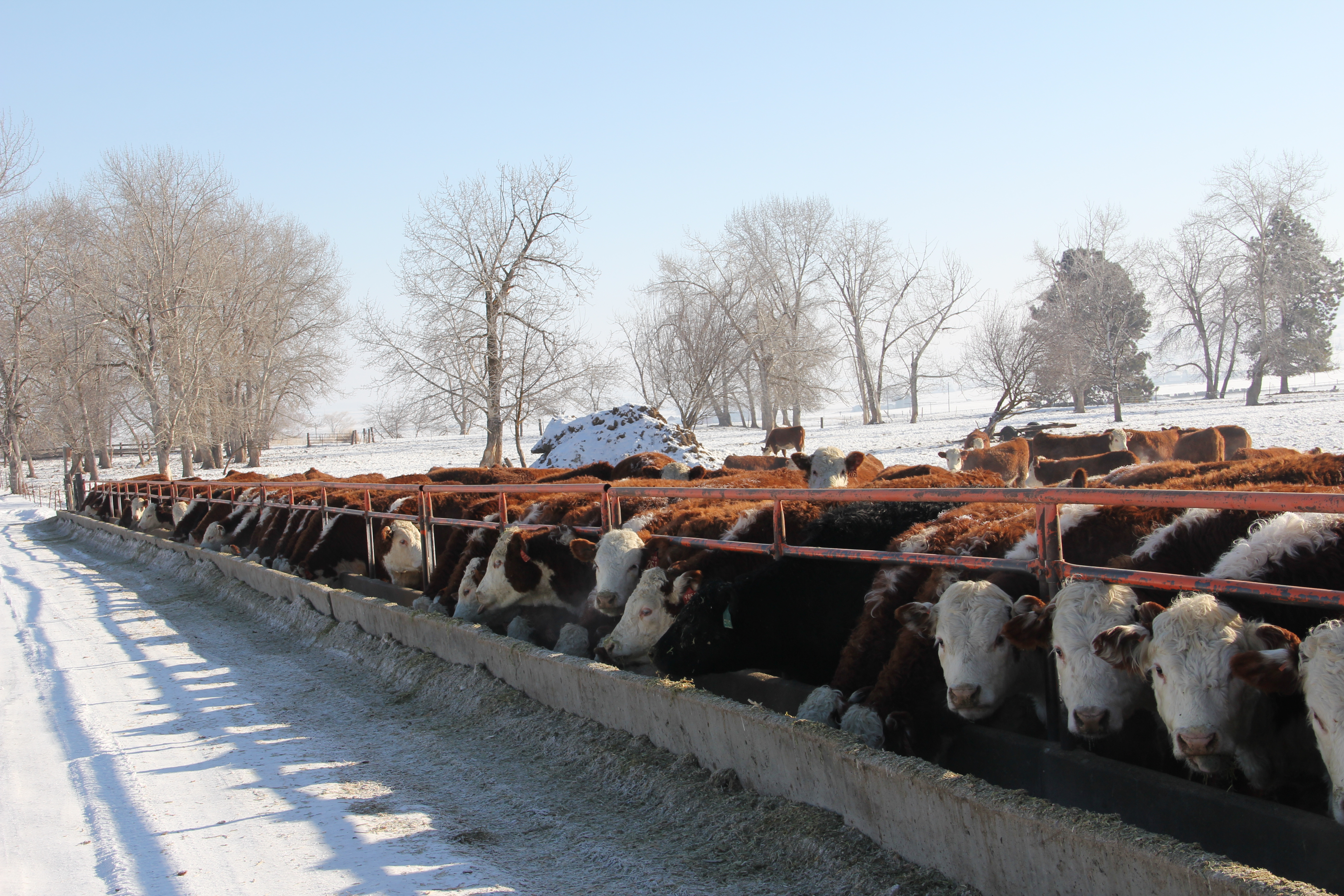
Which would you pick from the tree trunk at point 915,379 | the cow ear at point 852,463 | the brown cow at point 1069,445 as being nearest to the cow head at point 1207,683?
the cow ear at point 852,463

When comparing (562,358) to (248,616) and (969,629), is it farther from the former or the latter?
(969,629)

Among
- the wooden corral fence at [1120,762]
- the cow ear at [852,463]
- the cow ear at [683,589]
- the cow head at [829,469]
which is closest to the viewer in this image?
the wooden corral fence at [1120,762]

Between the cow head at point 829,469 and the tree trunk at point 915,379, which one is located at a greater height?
the tree trunk at point 915,379

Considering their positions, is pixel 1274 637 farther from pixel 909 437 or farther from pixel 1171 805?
pixel 909 437

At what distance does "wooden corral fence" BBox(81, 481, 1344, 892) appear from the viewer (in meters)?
2.87

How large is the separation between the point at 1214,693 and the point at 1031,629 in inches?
27.5

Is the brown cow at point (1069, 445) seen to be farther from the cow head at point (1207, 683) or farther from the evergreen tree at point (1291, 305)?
the evergreen tree at point (1291, 305)

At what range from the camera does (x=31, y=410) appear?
151ft

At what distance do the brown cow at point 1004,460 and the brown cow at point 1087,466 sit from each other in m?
0.43

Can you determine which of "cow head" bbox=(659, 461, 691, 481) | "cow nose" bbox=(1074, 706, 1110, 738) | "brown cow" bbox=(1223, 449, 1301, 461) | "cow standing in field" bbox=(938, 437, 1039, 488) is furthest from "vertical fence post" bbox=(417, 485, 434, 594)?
"cow standing in field" bbox=(938, 437, 1039, 488)

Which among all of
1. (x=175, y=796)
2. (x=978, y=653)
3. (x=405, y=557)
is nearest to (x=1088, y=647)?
(x=978, y=653)

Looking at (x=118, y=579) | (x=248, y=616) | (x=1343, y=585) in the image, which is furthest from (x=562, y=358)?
(x=1343, y=585)

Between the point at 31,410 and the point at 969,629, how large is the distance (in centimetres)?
5321

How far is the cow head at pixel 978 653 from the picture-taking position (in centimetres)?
395
